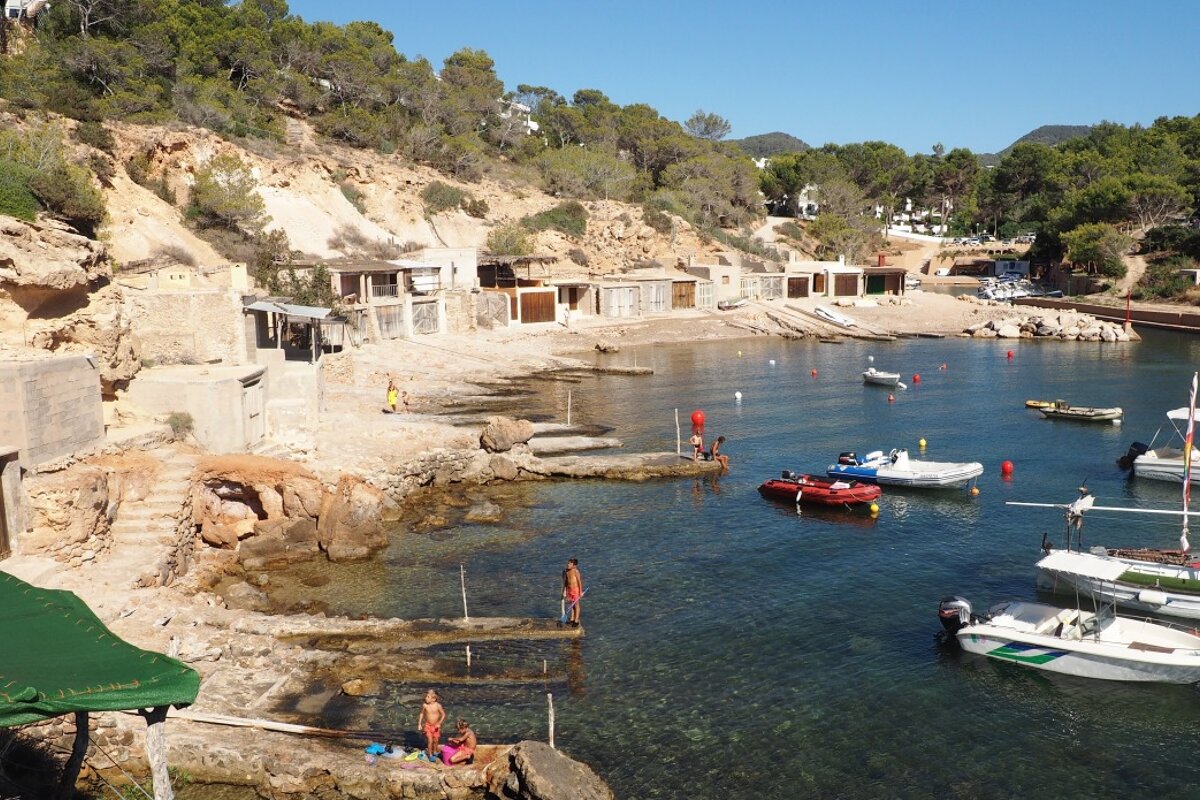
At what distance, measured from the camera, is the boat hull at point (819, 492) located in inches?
1165

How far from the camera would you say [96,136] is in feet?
184

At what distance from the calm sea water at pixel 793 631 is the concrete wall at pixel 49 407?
276 inches

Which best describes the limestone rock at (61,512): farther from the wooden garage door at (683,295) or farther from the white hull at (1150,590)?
the wooden garage door at (683,295)

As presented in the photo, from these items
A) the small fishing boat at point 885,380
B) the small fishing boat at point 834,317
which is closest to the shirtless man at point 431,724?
the small fishing boat at point 885,380

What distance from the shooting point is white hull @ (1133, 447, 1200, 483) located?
105 ft

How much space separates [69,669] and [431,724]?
6.12 meters

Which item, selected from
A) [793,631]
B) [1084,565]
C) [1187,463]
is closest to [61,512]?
[793,631]

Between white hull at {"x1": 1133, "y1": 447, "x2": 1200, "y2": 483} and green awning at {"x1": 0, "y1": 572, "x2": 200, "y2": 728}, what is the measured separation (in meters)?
32.7

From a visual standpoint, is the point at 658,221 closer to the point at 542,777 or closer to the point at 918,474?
the point at 918,474

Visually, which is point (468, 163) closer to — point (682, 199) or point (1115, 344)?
point (682, 199)

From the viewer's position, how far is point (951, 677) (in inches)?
730

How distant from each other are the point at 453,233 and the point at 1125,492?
6009 centimetres

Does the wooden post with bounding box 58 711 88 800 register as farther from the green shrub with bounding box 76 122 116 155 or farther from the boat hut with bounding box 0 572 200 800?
the green shrub with bounding box 76 122 116 155

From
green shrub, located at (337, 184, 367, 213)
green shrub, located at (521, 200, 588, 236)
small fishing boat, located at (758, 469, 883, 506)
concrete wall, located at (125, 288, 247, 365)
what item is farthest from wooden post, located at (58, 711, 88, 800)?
green shrub, located at (521, 200, 588, 236)
